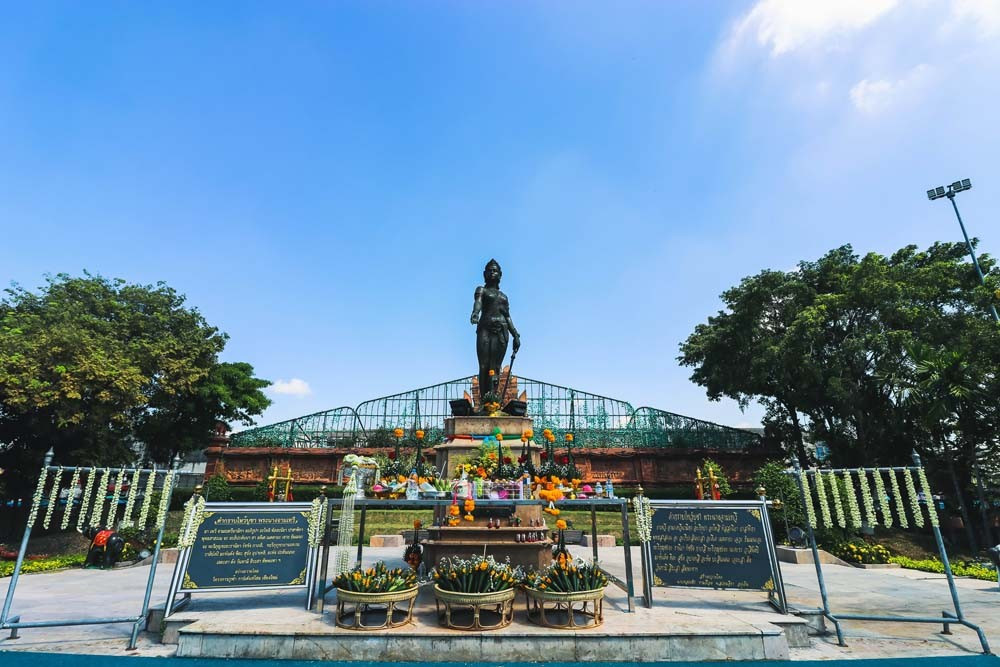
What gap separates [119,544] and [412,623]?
12467 mm

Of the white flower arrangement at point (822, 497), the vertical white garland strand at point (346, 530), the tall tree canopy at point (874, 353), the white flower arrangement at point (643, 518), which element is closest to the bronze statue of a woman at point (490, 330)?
the vertical white garland strand at point (346, 530)

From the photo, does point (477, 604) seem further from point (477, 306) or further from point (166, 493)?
point (477, 306)

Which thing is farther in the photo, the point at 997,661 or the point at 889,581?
the point at 889,581

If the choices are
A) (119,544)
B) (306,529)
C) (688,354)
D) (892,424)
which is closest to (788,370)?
(892,424)

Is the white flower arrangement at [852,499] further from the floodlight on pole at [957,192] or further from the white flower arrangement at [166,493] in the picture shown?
the floodlight on pole at [957,192]

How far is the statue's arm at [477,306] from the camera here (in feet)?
34.9

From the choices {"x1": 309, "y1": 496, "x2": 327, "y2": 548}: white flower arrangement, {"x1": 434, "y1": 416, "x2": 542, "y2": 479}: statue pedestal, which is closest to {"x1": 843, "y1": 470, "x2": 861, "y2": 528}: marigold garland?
{"x1": 434, "y1": 416, "x2": 542, "y2": 479}: statue pedestal

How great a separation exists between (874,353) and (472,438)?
21211 millimetres

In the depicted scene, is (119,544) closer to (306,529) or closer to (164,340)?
(306,529)

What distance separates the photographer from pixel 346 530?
6.60 meters

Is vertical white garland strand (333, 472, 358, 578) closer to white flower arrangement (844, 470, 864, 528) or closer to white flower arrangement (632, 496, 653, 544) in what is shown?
white flower arrangement (632, 496, 653, 544)

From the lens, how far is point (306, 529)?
6.84 m

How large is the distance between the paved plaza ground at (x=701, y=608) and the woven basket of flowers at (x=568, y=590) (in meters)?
0.36

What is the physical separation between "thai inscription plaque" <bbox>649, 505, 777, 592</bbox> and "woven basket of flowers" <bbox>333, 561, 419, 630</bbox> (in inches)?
141
